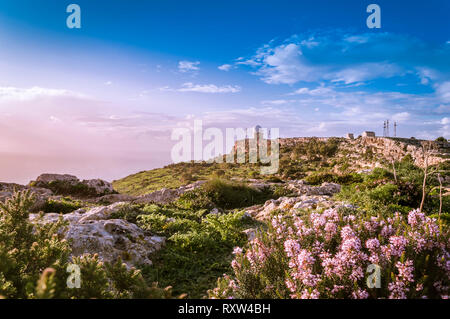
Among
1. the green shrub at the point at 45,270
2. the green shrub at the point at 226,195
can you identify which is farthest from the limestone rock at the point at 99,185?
the green shrub at the point at 45,270

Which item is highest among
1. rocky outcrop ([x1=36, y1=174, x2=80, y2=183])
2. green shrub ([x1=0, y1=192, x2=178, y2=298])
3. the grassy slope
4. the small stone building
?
the small stone building

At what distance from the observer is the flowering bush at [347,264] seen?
291 cm

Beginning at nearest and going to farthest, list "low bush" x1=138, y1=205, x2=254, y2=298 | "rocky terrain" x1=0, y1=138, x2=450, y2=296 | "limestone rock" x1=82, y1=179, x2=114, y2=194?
"low bush" x1=138, y1=205, x2=254, y2=298 < "rocky terrain" x1=0, y1=138, x2=450, y2=296 < "limestone rock" x1=82, y1=179, x2=114, y2=194

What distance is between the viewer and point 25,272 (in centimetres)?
319

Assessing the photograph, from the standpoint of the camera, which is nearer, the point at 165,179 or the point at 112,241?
the point at 112,241

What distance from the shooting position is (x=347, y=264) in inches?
119

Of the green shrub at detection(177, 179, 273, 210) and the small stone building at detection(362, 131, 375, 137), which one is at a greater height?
the small stone building at detection(362, 131, 375, 137)

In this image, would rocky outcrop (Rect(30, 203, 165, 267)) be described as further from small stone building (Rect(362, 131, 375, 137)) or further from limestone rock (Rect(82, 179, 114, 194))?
small stone building (Rect(362, 131, 375, 137))

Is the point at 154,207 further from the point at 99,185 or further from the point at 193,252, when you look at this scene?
the point at 99,185

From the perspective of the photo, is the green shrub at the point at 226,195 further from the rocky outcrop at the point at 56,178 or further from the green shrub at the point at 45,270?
the rocky outcrop at the point at 56,178

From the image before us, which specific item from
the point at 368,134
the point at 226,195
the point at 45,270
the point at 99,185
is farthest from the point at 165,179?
the point at 368,134

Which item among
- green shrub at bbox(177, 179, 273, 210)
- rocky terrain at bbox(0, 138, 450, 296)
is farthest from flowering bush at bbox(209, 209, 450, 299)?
green shrub at bbox(177, 179, 273, 210)

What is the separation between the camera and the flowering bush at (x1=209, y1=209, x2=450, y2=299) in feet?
9.56
